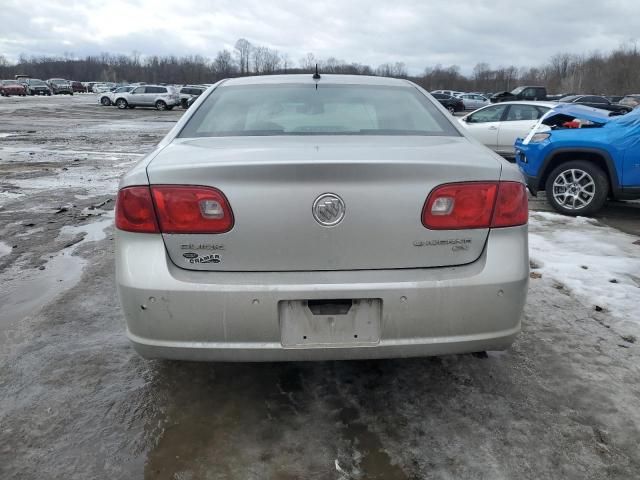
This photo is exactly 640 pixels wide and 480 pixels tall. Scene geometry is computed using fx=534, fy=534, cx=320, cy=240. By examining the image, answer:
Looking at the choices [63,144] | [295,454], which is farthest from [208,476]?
[63,144]

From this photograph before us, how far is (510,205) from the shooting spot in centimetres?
230

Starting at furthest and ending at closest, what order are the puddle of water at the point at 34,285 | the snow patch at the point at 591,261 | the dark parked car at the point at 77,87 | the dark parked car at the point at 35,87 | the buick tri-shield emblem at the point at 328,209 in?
the dark parked car at the point at 77,87 → the dark parked car at the point at 35,87 → the snow patch at the point at 591,261 → the puddle of water at the point at 34,285 → the buick tri-shield emblem at the point at 328,209

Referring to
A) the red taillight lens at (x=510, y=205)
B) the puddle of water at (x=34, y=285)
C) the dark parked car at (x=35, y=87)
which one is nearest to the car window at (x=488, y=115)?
the puddle of water at (x=34, y=285)

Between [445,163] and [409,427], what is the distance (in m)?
1.22

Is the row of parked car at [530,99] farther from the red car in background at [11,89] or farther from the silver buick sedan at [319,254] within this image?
the red car in background at [11,89]

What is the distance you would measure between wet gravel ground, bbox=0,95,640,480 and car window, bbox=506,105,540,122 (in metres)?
8.65

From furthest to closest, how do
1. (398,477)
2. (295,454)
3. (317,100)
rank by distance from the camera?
1. (317,100)
2. (295,454)
3. (398,477)

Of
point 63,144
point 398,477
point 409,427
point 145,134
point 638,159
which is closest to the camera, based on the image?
point 398,477

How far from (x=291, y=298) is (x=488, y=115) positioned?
36.8 ft

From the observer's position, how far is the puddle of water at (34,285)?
3.80m

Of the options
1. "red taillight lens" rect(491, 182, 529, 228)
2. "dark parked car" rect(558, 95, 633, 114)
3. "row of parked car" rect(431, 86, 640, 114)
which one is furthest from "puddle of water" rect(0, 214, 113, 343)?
"row of parked car" rect(431, 86, 640, 114)

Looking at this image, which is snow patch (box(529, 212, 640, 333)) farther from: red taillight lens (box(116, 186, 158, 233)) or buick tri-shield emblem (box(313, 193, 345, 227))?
red taillight lens (box(116, 186, 158, 233))

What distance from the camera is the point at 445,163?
87.4 inches

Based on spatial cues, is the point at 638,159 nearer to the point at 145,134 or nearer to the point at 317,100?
the point at 317,100
